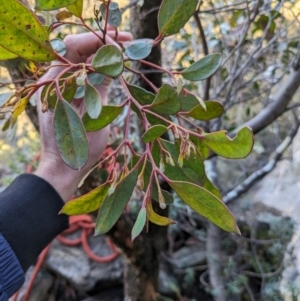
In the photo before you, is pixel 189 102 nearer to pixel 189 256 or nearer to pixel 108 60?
pixel 108 60

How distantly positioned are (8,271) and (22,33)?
0.37 m

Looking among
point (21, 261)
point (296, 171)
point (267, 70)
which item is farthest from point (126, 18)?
point (21, 261)

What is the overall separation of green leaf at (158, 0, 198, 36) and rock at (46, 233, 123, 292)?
91 centimetres

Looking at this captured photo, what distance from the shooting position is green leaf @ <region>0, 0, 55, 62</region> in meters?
0.31

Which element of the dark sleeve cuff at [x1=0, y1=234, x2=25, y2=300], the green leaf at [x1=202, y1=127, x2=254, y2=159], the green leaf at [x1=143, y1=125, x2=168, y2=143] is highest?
the green leaf at [x1=143, y1=125, x2=168, y2=143]

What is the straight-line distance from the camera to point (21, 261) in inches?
24.1

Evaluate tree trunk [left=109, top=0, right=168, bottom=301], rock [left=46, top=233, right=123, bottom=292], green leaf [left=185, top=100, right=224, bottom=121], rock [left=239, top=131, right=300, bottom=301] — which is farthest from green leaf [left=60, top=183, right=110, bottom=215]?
rock [left=46, top=233, right=123, bottom=292]

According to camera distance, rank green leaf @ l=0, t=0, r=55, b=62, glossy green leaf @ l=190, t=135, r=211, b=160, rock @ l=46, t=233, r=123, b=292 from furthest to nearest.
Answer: rock @ l=46, t=233, r=123, b=292 → glossy green leaf @ l=190, t=135, r=211, b=160 → green leaf @ l=0, t=0, r=55, b=62

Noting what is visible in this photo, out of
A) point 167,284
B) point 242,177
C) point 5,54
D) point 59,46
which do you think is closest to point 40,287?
point 167,284

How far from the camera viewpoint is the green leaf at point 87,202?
384 millimetres

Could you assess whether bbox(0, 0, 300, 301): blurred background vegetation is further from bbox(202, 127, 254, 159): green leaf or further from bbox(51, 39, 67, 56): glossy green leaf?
bbox(202, 127, 254, 159): green leaf

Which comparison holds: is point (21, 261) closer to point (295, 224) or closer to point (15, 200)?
point (15, 200)

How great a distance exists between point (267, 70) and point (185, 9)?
757 millimetres

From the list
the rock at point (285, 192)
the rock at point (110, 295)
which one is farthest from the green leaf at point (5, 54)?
the rock at point (110, 295)
